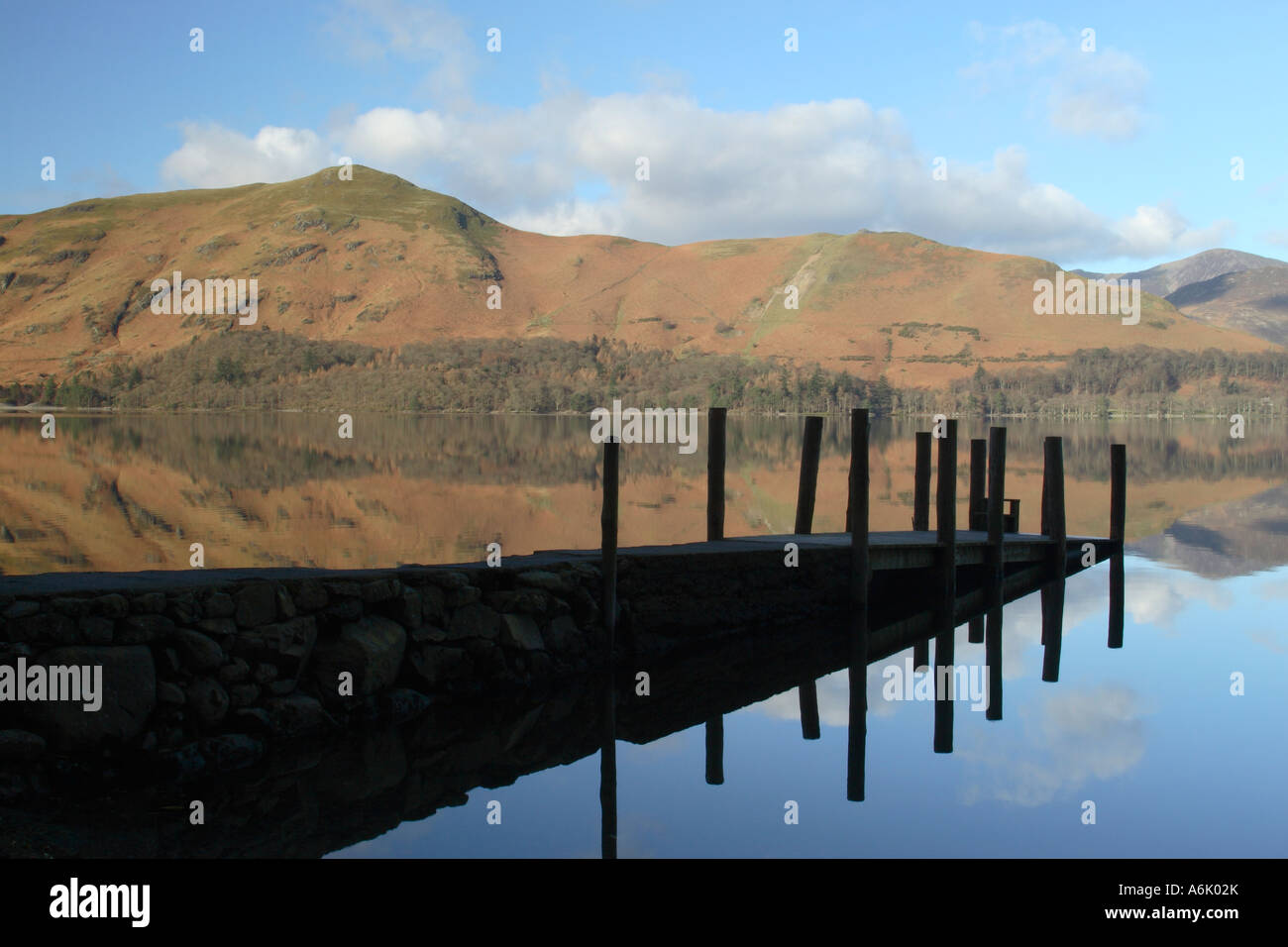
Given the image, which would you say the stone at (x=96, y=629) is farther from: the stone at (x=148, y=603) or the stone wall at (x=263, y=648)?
the stone at (x=148, y=603)

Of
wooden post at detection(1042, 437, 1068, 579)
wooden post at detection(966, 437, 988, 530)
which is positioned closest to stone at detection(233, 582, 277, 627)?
wooden post at detection(966, 437, 988, 530)

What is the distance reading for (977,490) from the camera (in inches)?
763

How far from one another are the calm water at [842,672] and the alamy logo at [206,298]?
12902cm

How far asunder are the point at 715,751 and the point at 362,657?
321 cm

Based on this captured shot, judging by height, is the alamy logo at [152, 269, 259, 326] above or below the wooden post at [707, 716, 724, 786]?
above

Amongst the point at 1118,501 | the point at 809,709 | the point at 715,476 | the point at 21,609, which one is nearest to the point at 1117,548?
the point at 1118,501

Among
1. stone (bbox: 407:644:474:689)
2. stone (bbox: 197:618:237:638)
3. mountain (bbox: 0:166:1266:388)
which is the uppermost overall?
mountain (bbox: 0:166:1266:388)

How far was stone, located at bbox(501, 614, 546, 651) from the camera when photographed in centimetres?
1140

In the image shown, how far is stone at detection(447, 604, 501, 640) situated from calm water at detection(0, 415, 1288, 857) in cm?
129

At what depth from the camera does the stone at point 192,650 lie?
921 cm

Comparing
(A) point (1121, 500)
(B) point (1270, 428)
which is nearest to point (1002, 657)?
(A) point (1121, 500)

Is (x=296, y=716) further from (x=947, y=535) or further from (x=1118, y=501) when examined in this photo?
(x=1118, y=501)

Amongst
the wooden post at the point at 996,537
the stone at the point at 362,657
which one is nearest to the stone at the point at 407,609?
the stone at the point at 362,657

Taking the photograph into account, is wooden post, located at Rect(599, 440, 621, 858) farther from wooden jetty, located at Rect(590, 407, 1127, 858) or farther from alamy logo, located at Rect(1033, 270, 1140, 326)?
alamy logo, located at Rect(1033, 270, 1140, 326)
